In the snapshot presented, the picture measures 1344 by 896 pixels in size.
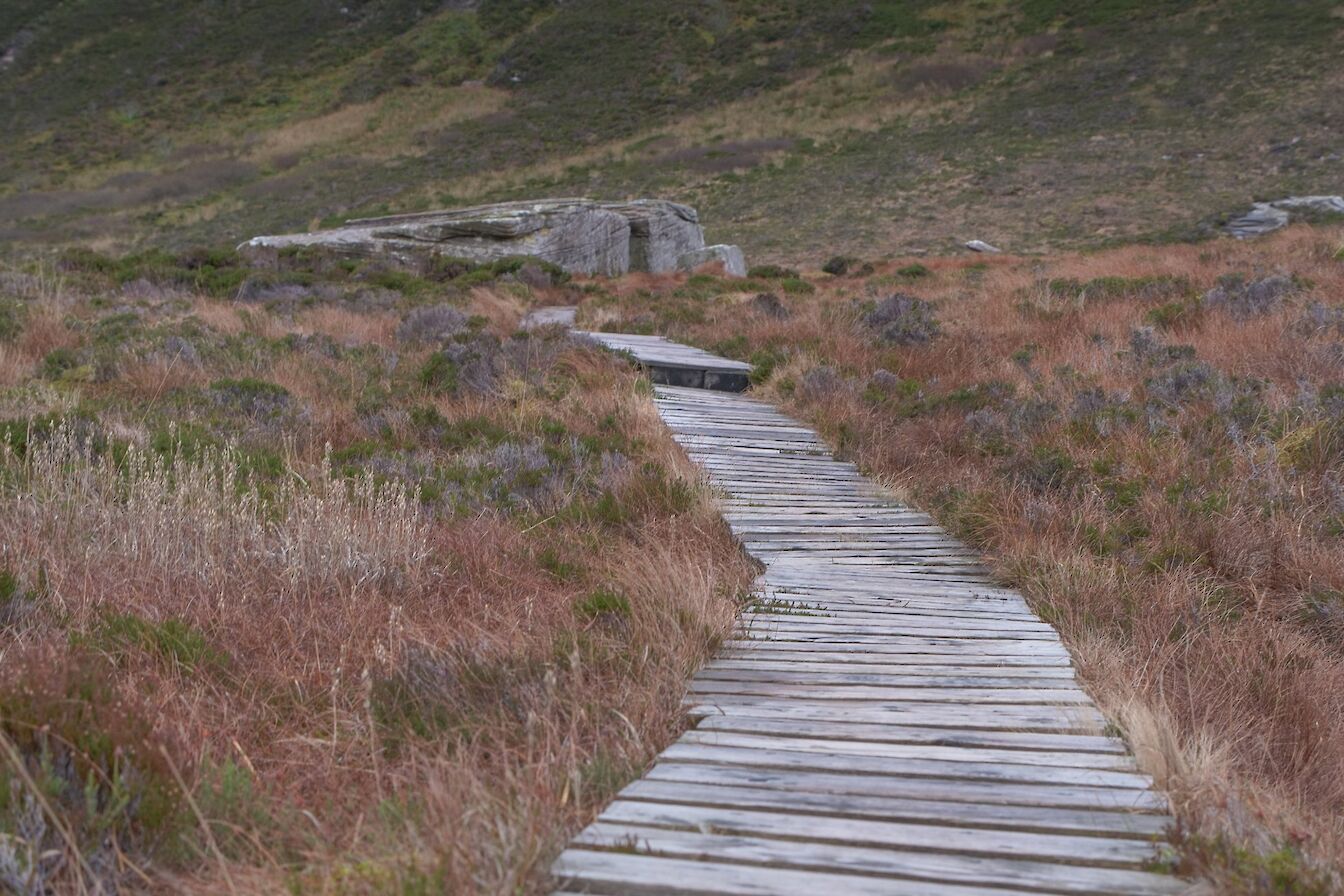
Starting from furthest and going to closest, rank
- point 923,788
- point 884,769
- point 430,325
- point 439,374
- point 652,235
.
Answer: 1. point 652,235
2. point 430,325
3. point 439,374
4. point 884,769
5. point 923,788

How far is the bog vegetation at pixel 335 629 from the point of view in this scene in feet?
7.80

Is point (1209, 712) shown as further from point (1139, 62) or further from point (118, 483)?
point (1139, 62)

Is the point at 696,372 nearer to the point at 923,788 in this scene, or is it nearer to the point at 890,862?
the point at 923,788

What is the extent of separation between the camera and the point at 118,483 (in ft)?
17.4

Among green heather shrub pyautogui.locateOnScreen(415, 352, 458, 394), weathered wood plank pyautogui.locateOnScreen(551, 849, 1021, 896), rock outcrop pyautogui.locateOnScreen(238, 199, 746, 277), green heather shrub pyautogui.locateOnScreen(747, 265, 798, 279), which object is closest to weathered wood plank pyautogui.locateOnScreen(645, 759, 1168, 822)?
weathered wood plank pyautogui.locateOnScreen(551, 849, 1021, 896)

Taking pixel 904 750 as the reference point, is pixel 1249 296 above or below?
below

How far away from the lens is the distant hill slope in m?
30.9

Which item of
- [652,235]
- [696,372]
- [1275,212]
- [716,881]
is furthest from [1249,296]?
[1275,212]

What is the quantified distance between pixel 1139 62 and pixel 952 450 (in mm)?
38723

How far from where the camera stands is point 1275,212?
79.9ft

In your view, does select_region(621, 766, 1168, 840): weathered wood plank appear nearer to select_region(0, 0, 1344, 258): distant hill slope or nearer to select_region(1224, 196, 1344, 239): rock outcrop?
select_region(1224, 196, 1344, 239): rock outcrop

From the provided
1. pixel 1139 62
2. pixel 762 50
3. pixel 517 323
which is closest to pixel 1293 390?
pixel 517 323

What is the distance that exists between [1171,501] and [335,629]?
404cm

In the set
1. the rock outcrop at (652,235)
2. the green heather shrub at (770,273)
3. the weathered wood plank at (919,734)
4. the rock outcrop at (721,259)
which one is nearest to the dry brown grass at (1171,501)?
the weathered wood plank at (919,734)
